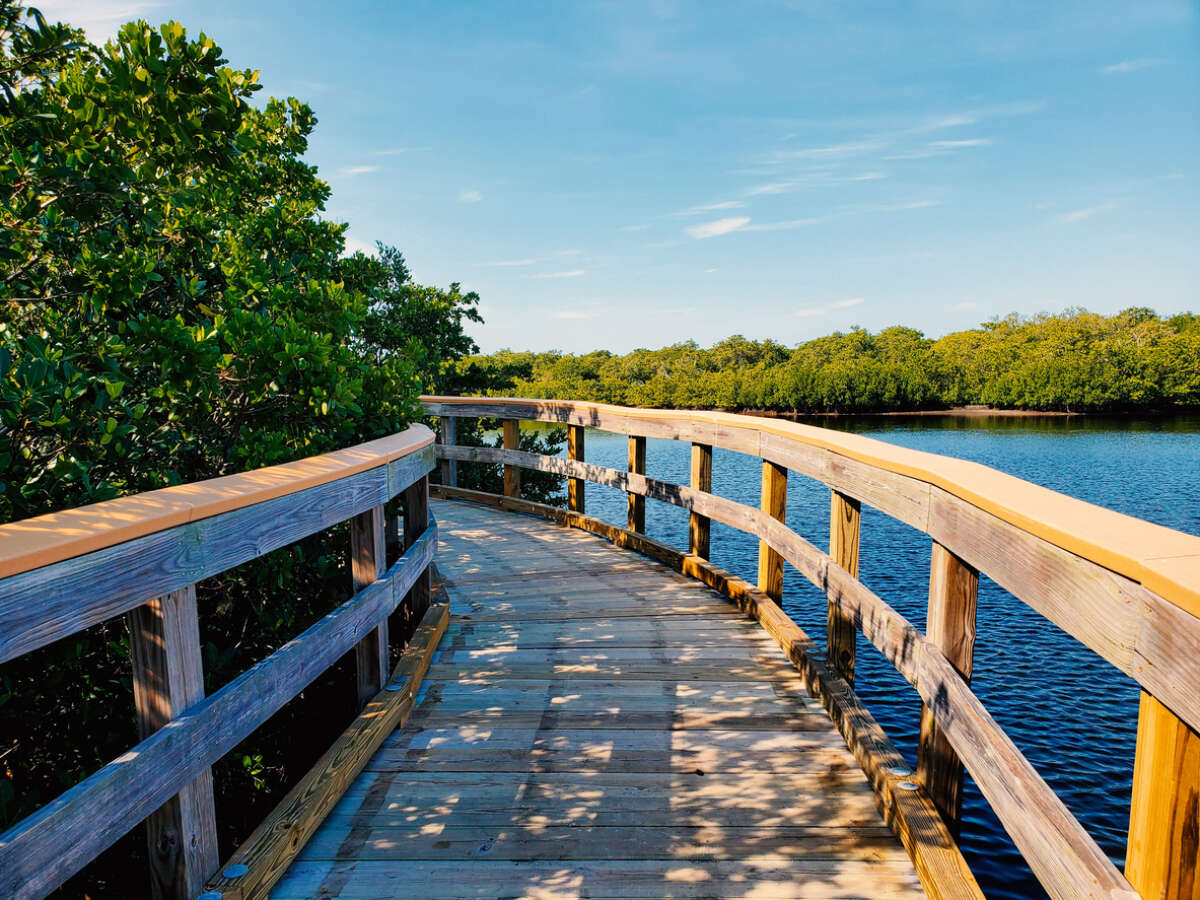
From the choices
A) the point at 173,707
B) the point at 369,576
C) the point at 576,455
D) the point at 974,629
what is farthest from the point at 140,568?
the point at 576,455

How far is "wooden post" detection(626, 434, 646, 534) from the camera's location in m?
6.23

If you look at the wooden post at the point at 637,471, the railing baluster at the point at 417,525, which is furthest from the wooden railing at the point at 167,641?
the wooden post at the point at 637,471

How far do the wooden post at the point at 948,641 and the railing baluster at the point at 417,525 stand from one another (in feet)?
8.56

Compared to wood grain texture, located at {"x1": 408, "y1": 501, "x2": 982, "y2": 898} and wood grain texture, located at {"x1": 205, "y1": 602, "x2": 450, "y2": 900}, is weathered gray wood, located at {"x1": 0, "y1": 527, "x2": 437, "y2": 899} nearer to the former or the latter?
wood grain texture, located at {"x1": 205, "y1": 602, "x2": 450, "y2": 900}

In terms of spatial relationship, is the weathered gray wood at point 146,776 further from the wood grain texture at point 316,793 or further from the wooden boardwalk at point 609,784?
the wooden boardwalk at point 609,784

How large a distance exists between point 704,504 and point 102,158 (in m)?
4.04

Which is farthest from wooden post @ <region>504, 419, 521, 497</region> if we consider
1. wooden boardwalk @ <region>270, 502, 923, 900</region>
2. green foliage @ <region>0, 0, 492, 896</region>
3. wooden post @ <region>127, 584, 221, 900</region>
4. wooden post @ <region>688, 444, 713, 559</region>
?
wooden post @ <region>127, 584, 221, 900</region>

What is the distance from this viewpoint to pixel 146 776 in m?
1.57

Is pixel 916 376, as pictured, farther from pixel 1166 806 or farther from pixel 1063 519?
pixel 1166 806

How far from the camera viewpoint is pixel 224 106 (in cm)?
303

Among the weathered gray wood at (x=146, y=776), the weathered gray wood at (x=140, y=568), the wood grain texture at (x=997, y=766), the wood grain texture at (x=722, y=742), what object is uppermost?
the weathered gray wood at (x=140, y=568)

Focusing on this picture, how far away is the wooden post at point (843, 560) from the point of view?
3.35 m

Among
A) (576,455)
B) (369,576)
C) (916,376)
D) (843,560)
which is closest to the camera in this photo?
(369,576)

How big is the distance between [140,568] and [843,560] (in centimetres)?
290
